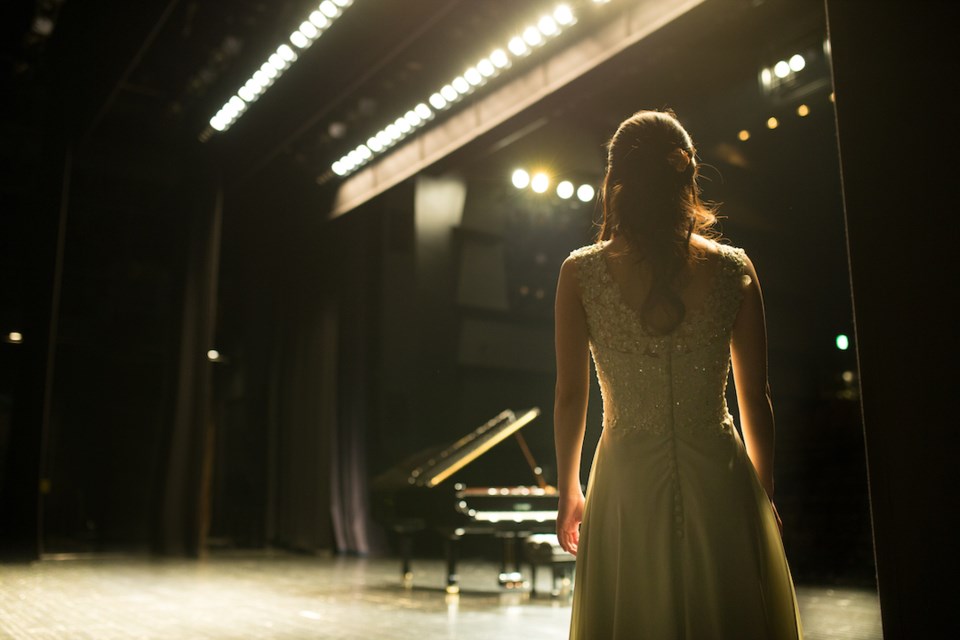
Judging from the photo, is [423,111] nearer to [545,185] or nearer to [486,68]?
[486,68]

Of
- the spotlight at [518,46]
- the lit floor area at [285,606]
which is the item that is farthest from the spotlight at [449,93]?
the lit floor area at [285,606]

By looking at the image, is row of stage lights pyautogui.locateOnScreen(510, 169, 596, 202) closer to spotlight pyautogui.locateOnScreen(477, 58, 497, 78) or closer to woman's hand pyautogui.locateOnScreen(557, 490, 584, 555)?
spotlight pyautogui.locateOnScreen(477, 58, 497, 78)

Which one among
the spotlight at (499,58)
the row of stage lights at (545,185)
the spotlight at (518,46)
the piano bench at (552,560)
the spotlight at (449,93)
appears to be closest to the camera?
the piano bench at (552,560)

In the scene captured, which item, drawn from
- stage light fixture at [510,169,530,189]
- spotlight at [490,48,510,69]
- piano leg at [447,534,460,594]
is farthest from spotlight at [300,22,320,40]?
piano leg at [447,534,460,594]

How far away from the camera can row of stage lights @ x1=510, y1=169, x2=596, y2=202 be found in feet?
27.4

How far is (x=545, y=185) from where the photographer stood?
8367 millimetres

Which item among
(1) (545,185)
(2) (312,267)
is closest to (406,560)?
(1) (545,185)

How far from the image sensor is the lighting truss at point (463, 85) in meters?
6.07

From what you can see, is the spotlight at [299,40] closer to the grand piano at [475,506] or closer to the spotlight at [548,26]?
the spotlight at [548,26]

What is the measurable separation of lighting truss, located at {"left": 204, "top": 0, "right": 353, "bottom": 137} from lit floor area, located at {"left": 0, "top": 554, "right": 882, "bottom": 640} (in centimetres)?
422

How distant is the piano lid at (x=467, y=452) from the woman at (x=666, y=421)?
15.4 feet

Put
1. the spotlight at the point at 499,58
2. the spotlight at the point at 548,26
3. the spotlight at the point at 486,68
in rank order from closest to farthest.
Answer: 1. the spotlight at the point at 548,26
2. the spotlight at the point at 499,58
3. the spotlight at the point at 486,68

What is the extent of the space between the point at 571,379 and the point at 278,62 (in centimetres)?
624

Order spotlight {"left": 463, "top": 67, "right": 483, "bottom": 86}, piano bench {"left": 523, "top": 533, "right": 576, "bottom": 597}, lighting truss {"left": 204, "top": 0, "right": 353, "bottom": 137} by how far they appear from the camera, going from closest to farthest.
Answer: piano bench {"left": 523, "top": 533, "right": 576, "bottom": 597} → lighting truss {"left": 204, "top": 0, "right": 353, "bottom": 137} → spotlight {"left": 463, "top": 67, "right": 483, "bottom": 86}
